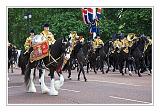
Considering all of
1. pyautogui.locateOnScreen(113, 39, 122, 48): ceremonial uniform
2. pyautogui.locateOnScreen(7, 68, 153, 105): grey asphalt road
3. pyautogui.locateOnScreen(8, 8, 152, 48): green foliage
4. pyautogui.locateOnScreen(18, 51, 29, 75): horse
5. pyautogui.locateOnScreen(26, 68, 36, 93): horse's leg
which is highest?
pyautogui.locateOnScreen(8, 8, 152, 48): green foliage

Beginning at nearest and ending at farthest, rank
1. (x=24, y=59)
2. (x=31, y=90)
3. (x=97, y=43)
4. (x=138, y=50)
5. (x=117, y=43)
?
1. (x=31, y=90)
2. (x=24, y=59)
3. (x=138, y=50)
4. (x=117, y=43)
5. (x=97, y=43)

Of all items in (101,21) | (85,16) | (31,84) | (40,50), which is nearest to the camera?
(40,50)

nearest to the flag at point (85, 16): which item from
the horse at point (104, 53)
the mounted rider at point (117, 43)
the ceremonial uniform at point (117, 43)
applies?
the horse at point (104, 53)

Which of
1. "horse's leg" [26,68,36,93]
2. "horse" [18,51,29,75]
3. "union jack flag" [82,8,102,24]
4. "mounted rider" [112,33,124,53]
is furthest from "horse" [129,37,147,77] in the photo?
"union jack flag" [82,8,102,24]

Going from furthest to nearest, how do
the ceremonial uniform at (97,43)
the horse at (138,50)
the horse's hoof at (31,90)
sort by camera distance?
the ceremonial uniform at (97,43) < the horse at (138,50) < the horse's hoof at (31,90)

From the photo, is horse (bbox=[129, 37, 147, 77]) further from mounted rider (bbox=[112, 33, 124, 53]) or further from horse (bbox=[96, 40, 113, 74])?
horse (bbox=[96, 40, 113, 74])

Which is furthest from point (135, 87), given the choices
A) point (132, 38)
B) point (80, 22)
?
point (80, 22)

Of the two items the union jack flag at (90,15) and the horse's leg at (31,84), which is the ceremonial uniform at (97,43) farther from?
the horse's leg at (31,84)

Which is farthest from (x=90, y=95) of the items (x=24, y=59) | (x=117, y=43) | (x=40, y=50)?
(x=117, y=43)

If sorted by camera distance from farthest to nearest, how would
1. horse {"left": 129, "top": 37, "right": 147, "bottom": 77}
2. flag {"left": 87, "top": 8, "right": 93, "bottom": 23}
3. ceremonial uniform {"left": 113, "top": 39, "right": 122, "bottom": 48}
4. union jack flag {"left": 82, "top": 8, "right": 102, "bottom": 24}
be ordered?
union jack flag {"left": 82, "top": 8, "right": 102, "bottom": 24} → flag {"left": 87, "top": 8, "right": 93, "bottom": 23} → ceremonial uniform {"left": 113, "top": 39, "right": 122, "bottom": 48} → horse {"left": 129, "top": 37, "right": 147, "bottom": 77}

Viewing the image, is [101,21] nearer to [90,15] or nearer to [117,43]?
[90,15]

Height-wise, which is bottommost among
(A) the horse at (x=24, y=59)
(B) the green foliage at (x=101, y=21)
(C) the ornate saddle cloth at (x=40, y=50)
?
(A) the horse at (x=24, y=59)

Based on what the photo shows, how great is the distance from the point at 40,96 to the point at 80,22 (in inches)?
793
